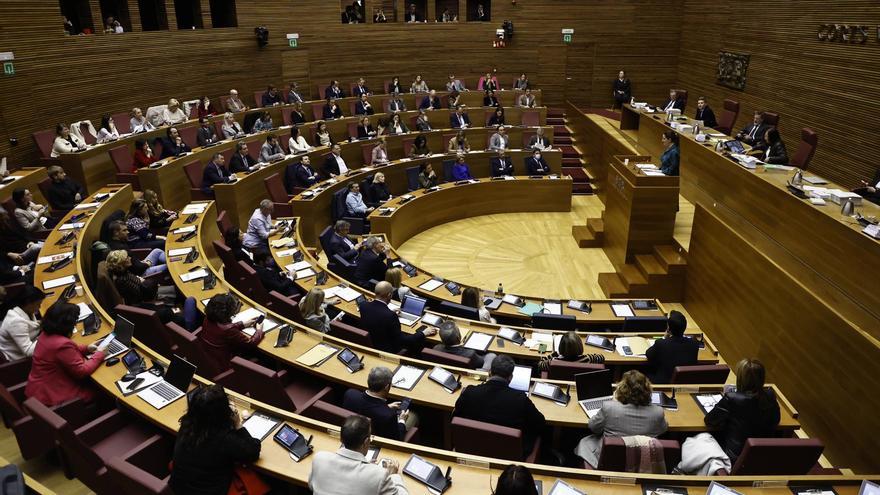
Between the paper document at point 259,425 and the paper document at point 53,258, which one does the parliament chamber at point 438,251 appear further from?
the paper document at point 53,258

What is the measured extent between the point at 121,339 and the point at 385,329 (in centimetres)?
191

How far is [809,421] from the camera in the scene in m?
4.79

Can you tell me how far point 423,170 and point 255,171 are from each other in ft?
9.12

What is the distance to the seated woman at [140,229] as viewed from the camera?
262 inches

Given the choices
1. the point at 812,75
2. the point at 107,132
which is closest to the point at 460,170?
the point at 107,132

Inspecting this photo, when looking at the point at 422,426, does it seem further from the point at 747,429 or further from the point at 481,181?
the point at 481,181

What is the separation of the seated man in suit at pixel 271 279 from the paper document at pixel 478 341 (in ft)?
6.51

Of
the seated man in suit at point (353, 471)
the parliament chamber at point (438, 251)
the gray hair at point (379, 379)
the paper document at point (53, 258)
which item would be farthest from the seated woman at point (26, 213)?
the seated man in suit at point (353, 471)

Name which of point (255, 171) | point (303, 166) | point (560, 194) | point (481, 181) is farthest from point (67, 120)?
point (560, 194)

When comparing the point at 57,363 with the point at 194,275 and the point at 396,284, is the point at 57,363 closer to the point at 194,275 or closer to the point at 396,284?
the point at 194,275

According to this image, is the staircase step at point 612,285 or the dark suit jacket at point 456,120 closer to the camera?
the staircase step at point 612,285

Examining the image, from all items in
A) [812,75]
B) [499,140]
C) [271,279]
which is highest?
[812,75]

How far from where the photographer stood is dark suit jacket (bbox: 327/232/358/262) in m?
6.83

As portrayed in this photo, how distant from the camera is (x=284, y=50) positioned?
13156 mm
